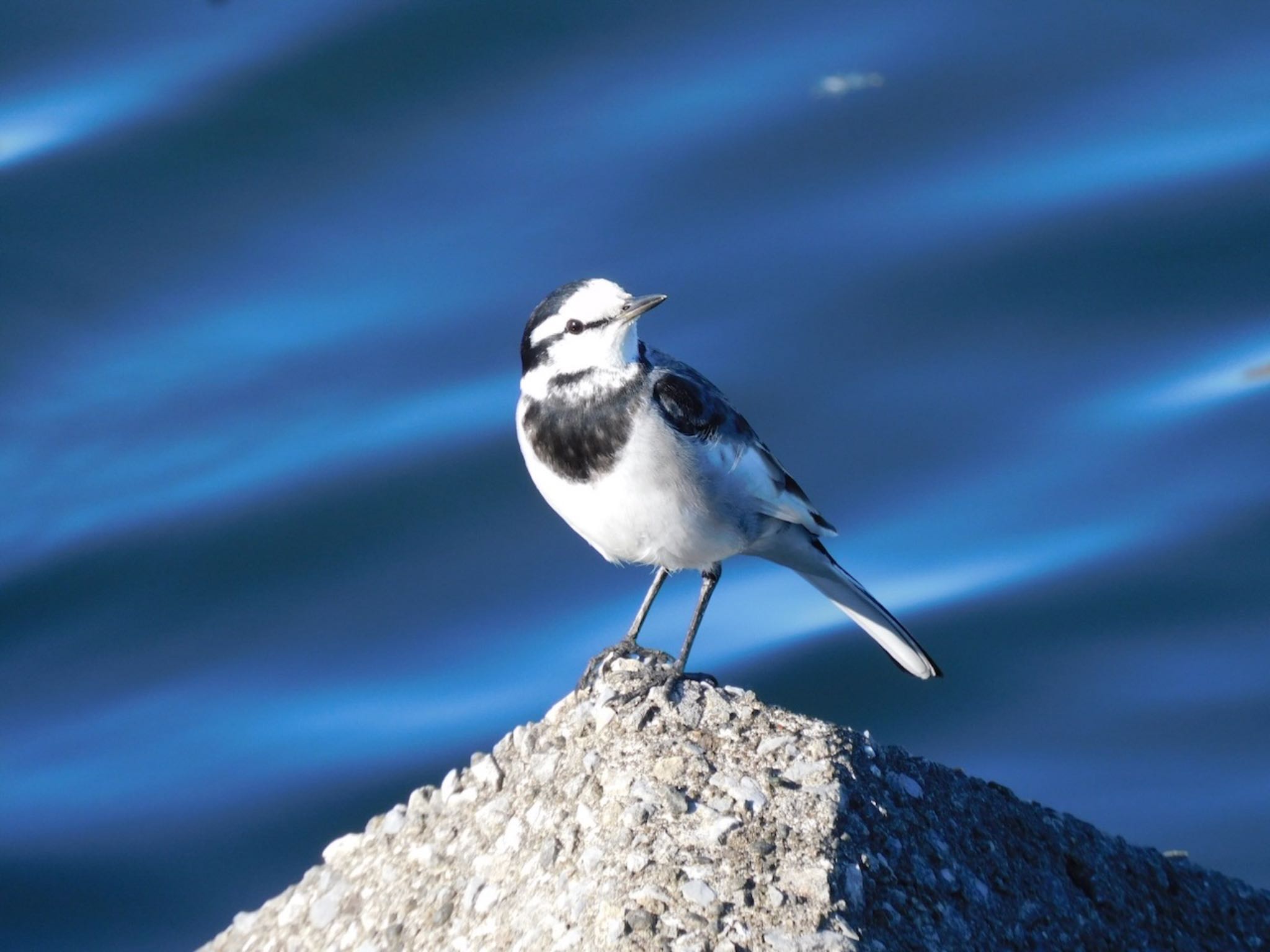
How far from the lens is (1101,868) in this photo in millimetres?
4809

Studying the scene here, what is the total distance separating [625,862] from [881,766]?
2.94ft

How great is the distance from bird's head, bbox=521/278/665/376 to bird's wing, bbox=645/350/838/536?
0.19 metres

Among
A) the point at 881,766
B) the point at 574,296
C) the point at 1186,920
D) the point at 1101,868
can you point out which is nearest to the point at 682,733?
the point at 881,766

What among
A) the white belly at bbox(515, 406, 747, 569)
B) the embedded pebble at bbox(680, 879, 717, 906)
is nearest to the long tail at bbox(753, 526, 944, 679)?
the white belly at bbox(515, 406, 747, 569)

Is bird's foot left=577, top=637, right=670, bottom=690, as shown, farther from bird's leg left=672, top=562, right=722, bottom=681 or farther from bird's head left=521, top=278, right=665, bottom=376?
bird's head left=521, top=278, right=665, bottom=376

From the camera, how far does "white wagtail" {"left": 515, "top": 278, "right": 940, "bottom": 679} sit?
589 centimetres

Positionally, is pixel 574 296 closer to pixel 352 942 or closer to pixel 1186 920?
pixel 352 942

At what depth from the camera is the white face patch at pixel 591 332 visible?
6.02 m

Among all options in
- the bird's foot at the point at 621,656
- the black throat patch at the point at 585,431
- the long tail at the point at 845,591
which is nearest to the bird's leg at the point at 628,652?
the bird's foot at the point at 621,656

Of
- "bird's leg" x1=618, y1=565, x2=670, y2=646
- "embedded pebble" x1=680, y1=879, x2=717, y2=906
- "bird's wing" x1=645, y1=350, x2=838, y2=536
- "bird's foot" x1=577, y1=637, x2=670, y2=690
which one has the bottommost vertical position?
"embedded pebble" x1=680, y1=879, x2=717, y2=906

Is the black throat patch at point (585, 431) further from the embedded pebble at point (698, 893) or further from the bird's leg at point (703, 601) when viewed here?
the embedded pebble at point (698, 893)

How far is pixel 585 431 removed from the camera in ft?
19.5

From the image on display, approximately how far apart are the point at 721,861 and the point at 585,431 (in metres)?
2.18

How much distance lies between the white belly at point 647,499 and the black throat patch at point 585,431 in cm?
3
